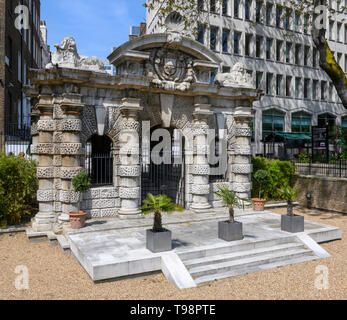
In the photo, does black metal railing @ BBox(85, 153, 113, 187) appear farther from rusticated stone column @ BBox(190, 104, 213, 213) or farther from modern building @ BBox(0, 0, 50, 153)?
modern building @ BBox(0, 0, 50, 153)

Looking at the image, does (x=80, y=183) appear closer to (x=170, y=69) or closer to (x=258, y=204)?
(x=170, y=69)

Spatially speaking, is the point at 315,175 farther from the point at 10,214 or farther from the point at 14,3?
the point at 14,3

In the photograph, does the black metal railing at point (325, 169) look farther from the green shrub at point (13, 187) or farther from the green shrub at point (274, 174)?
the green shrub at point (13, 187)

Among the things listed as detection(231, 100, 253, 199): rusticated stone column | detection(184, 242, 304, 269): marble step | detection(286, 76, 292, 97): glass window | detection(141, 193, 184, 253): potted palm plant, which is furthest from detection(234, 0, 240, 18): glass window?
detection(141, 193, 184, 253): potted palm plant

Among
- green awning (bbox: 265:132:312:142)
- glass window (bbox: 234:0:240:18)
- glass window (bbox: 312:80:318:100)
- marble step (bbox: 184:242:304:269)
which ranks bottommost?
marble step (bbox: 184:242:304:269)

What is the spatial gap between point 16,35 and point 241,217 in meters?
20.9

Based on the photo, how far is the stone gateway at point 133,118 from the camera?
11180 millimetres

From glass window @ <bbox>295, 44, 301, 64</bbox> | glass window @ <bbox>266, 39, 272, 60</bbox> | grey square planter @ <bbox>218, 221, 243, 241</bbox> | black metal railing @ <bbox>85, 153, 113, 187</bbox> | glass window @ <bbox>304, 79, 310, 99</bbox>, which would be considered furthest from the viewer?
glass window @ <bbox>304, 79, 310, 99</bbox>

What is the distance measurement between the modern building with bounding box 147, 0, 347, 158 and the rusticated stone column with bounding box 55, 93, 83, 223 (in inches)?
902

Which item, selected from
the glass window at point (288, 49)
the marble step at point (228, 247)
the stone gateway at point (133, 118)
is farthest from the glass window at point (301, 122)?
the marble step at point (228, 247)

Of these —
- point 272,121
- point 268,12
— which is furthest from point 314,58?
point 272,121

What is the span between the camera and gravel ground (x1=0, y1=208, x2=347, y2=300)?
6.80 meters

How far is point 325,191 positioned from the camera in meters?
16.5

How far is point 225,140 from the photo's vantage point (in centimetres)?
1462
